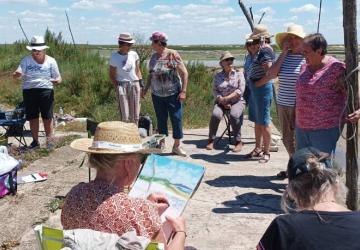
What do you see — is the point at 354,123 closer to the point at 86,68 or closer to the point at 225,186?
the point at 225,186

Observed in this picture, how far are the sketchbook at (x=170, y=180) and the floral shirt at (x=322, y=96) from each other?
1564mm

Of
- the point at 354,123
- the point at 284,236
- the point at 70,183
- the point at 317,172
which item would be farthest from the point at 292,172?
the point at 70,183

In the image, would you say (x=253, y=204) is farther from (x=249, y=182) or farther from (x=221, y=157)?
(x=221, y=157)

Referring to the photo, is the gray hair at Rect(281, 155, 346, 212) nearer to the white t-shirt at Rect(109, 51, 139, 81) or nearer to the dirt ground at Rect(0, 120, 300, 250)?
the dirt ground at Rect(0, 120, 300, 250)

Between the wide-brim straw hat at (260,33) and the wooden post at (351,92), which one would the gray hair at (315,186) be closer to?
the wooden post at (351,92)

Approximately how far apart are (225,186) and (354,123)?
1925 mm

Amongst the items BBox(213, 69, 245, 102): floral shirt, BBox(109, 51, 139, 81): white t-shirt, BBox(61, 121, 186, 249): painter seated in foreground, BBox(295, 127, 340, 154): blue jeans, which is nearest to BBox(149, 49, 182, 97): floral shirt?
BBox(109, 51, 139, 81): white t-shirt

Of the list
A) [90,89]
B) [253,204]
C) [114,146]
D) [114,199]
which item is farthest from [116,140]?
[90,89]

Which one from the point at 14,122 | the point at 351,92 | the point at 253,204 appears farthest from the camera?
the point at 14,122

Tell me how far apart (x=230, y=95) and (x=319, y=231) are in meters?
5.73

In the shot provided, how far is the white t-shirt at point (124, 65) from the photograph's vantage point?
7719mm

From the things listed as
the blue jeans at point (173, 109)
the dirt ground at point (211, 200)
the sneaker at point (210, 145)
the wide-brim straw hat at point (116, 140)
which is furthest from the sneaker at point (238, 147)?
the wide-brim straw hat at point (116, 140)

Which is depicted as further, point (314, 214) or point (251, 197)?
point (251, 197)

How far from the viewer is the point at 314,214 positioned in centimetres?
207
